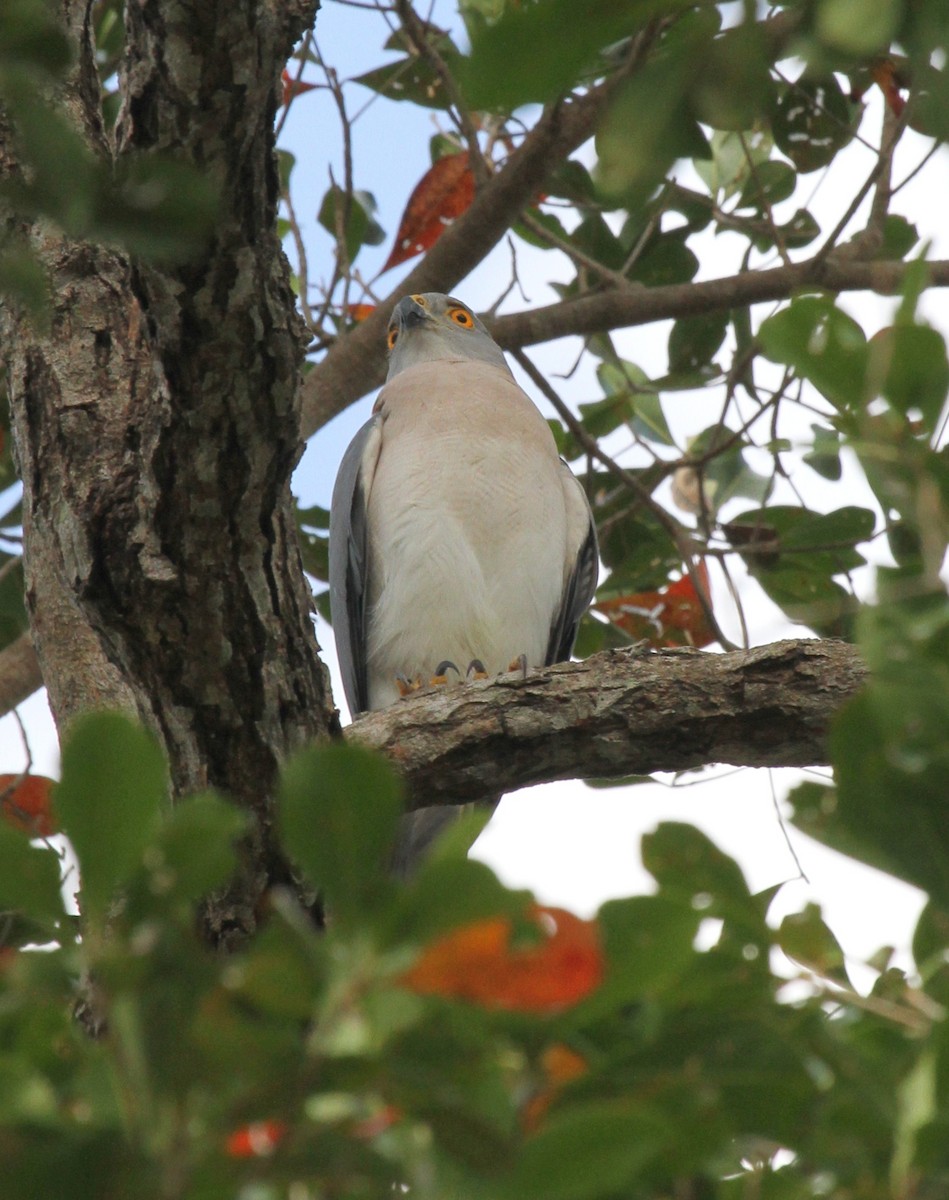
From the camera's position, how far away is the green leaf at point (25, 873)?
0.88m

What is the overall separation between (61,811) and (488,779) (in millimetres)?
2184

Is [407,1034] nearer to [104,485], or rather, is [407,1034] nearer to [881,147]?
[104,485]

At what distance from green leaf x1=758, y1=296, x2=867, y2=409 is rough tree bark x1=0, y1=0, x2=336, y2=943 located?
49.8 inches

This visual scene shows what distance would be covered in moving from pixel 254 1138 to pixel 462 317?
5273mm

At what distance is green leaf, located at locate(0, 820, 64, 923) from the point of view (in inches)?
34.7

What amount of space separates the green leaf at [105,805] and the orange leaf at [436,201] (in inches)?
163

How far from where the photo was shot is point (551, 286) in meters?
5.17

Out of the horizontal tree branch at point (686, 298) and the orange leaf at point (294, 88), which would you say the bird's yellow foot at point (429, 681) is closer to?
the horizontal tree branch at point (686, 298)

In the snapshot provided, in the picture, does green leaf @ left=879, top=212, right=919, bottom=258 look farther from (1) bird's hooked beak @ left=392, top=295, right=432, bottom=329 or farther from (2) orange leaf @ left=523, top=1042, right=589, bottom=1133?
(2) orange leaf @ left=523, top=1042, right=589, bottom=1133

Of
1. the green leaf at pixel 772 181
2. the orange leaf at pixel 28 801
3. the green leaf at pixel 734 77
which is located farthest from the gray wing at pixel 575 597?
the green leaf at pixel 734 77

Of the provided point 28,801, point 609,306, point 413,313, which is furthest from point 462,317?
point 28,801

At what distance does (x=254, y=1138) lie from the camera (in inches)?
35.6

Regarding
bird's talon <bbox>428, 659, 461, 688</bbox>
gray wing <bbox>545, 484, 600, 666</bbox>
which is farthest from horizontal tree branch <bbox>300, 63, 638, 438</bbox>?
gray wing <bbox>545, 484, 600, 666</bbox>

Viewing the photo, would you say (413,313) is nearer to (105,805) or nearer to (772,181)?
(772,181)
